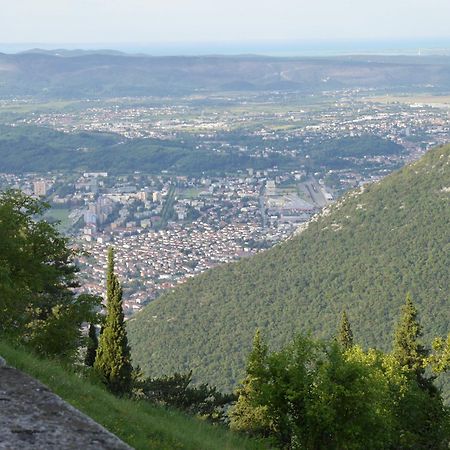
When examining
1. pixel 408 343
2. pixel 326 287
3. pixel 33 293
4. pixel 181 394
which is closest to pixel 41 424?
pixel 33 293

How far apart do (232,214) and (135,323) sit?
75.8 m

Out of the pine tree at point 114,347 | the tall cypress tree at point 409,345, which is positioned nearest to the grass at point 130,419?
the pine tree at point 114,347

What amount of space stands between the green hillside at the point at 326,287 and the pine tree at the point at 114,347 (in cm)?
2941

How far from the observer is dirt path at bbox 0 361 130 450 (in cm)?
781

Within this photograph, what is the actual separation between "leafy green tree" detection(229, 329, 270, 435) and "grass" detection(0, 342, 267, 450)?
3.52 m

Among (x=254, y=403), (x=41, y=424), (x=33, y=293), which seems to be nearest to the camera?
(x=41, y=424)

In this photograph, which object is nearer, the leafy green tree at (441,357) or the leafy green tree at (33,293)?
the leafy green tree at (33,293)

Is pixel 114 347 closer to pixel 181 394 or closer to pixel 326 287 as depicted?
pixel 181 394

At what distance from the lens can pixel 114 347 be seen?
70.1ft

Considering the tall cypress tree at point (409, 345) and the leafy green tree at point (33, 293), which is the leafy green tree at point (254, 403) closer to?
the leafy green tree at point (33, 293)

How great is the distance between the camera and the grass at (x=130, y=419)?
10141 millimetres

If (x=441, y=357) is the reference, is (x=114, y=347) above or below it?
below

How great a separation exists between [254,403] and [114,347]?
258 inches

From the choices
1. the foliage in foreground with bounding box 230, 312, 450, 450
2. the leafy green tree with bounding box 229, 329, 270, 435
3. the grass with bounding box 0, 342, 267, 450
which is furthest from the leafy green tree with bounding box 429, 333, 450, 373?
the grass with bounding box 0, 342, 267, 450
